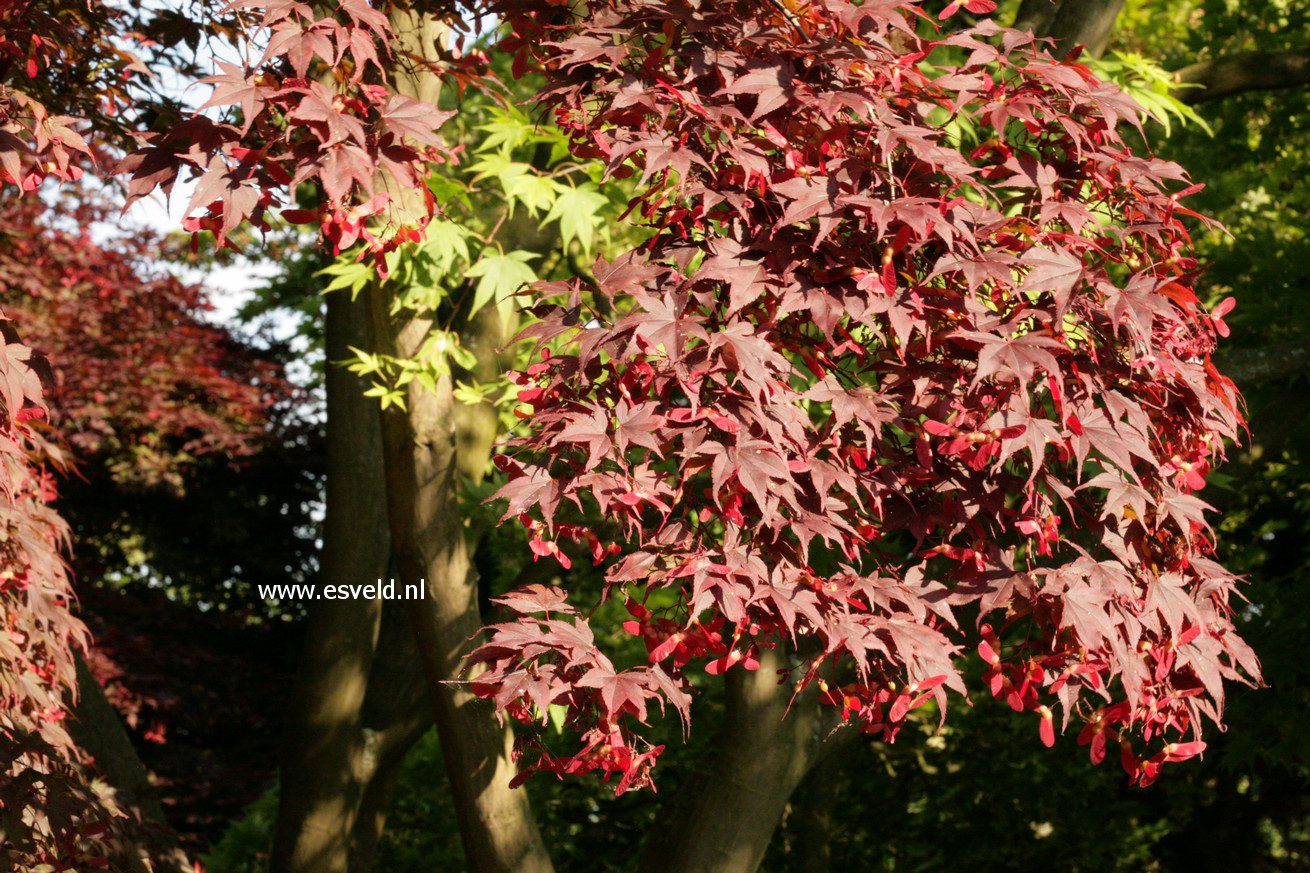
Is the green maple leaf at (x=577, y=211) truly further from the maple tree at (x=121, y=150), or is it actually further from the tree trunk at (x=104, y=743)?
the tree trunk at (x=104, y=743)

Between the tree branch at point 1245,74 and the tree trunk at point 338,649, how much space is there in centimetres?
307

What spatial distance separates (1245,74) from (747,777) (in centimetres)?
307

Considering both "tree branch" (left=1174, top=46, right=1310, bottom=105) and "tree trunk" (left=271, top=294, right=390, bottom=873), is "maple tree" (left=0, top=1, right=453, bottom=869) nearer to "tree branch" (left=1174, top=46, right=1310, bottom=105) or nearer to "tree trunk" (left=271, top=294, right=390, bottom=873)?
"tree trunk" (left=271, top=294, right=390, bottom=873)

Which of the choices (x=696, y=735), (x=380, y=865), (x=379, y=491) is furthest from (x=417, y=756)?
(x=379, y=491)

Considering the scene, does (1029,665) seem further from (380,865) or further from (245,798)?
(245,798)

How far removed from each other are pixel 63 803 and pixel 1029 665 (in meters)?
1.93

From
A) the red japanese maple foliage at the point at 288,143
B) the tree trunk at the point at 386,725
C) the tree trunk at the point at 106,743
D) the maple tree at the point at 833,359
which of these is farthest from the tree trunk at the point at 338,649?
the maple tree at the point at 833,359

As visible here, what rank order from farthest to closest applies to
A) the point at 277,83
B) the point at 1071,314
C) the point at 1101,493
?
the point at 1101,493
the point at 277,83
the point at 1071,314

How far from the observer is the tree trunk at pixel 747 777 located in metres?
3.12

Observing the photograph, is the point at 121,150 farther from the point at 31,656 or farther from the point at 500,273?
the point at 31,656

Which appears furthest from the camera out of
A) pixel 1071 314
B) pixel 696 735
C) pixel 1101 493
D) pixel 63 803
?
pixel 696 735

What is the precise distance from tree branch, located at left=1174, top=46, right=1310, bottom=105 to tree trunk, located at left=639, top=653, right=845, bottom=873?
262cm

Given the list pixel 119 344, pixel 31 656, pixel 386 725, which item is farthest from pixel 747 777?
pixel 119 344

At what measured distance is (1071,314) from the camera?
173 centimetres
